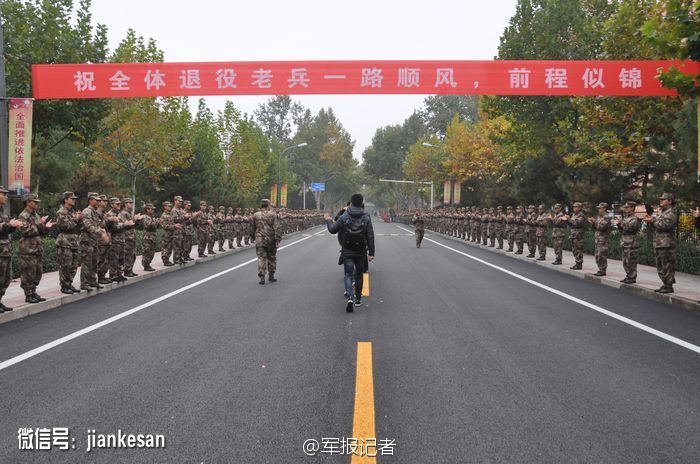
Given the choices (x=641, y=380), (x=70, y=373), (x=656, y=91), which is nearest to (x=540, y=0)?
(x=656, y=91)

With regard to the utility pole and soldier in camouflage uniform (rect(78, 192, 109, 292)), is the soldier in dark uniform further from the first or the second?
the utility pole

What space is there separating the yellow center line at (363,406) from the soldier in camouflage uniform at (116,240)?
25.0 ft

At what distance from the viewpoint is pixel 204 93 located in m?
14.1

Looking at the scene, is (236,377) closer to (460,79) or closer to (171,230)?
(171,230)

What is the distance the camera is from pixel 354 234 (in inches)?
329

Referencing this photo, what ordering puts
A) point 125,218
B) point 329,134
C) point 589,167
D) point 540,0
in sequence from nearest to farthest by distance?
point 125,218
point 589,167
point 540,0
point 329,134

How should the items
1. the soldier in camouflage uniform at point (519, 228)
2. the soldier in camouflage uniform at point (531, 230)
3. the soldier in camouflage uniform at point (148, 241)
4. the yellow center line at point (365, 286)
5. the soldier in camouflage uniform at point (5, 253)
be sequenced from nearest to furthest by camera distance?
the soldier in camouflage uniform at point (5, 253), the yellow center line at point (365, 286), the soldier in camouflage uniform at point (148, 241), the soldier in camouflage uniform at point (531, 230), the soldier in camouflage uniform at point (519, 228)

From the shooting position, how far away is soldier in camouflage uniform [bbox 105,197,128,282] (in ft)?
35.8

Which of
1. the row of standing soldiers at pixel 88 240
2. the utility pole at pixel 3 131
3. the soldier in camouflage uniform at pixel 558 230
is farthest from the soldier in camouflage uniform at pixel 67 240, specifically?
the soldier in camouflage uniform at pixel 558 230

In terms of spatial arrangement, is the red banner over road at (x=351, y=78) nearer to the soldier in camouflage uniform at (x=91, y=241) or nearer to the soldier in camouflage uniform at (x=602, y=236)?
the soldier in camouflage uniform at (x=602, y=236)

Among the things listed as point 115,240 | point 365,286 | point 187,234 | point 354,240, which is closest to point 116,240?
point 115,240

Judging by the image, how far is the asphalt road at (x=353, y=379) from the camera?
135 inches

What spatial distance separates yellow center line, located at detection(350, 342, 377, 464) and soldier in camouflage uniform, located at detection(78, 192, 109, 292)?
21.5 feet

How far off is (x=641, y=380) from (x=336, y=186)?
101 m
